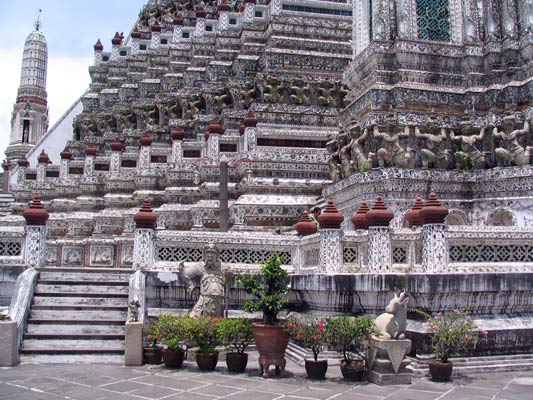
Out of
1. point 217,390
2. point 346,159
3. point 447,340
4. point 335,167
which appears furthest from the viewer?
point 335,167

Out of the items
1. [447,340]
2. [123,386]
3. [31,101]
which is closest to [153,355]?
[123,386]

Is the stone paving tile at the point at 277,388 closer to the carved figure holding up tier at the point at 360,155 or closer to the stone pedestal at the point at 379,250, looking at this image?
the stone pedestal at the point at 379,250

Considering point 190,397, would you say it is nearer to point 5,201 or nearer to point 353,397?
point 353,397

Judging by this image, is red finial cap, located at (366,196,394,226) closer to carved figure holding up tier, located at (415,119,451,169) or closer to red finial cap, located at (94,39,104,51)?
carved figure holding up tier, located at (415,119,451,169)

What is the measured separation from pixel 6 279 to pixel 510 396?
34.3ft

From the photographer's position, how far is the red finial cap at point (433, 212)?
10961mm

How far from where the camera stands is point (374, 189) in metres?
17.1

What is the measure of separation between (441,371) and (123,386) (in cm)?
504

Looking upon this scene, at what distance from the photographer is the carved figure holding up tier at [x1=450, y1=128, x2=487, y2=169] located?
17922 millimetres

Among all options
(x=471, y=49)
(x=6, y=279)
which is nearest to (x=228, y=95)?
(x=471, y=49)

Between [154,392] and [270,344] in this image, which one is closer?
[154,392]

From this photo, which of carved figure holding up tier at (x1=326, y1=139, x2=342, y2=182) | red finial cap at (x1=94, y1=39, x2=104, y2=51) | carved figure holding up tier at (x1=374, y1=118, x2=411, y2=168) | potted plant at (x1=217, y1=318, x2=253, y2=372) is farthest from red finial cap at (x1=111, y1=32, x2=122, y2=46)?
potted plant at (x1=217, y1=318, x2=253, y2=372)

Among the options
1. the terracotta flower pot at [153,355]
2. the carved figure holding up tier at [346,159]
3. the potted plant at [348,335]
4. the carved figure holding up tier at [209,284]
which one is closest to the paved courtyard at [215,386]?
the potted plant at [348,335]

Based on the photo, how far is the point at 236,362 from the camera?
1066cm
